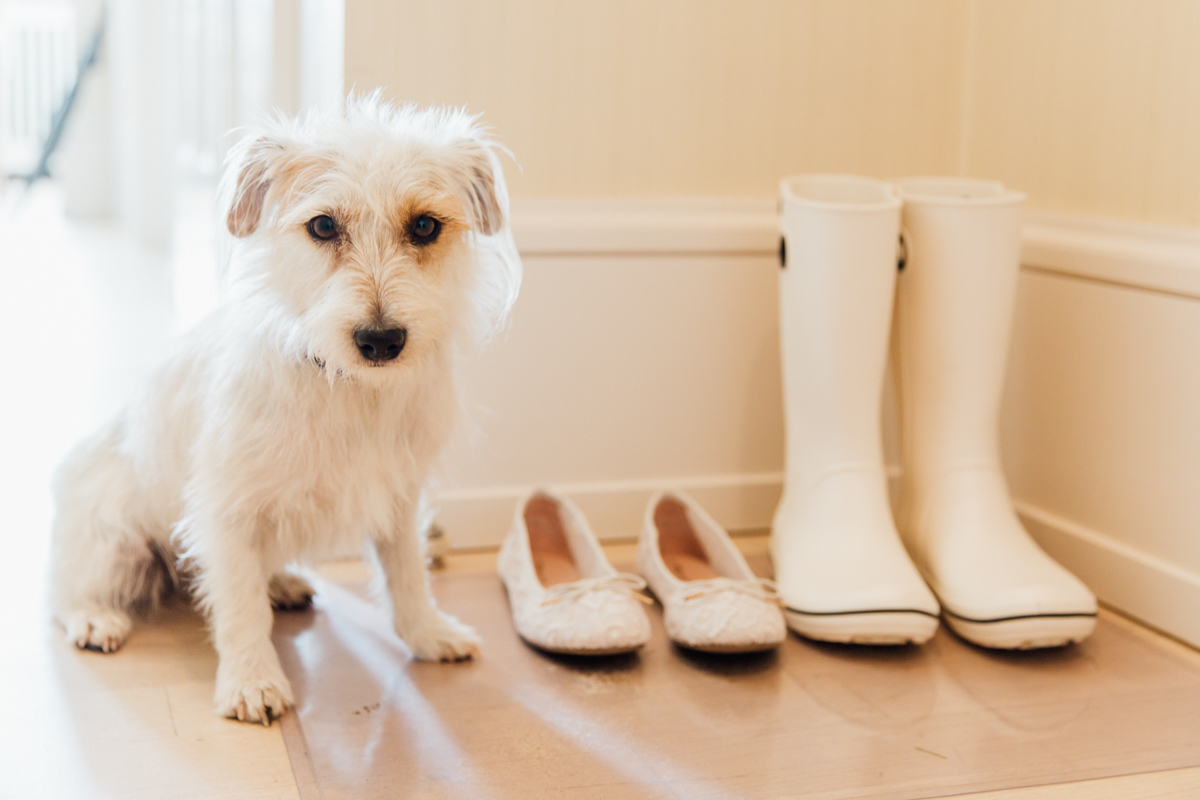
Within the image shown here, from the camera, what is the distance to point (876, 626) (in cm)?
161

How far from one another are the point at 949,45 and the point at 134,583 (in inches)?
72.3

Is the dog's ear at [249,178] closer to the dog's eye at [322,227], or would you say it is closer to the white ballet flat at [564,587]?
the dog's eye at [322,227]

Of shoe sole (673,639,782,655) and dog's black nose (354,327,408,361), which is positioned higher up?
dog's black nose (354,327,408,361)

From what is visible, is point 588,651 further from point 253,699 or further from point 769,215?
point 769,215

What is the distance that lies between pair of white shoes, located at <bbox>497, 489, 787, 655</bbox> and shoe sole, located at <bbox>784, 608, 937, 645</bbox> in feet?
0.23

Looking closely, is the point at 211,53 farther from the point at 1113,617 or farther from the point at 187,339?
the point at 1113,617

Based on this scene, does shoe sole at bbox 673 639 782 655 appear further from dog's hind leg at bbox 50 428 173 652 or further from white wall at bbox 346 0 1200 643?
dog's hind leg at bbox 50 428 173 652

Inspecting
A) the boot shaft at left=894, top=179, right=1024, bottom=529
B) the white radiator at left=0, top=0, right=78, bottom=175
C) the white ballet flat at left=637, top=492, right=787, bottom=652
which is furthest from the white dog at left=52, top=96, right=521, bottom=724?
the white radiator at left=0, top=0, right=78, bottom=175

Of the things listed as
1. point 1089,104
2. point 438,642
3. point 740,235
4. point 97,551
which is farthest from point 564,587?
point 1089,104

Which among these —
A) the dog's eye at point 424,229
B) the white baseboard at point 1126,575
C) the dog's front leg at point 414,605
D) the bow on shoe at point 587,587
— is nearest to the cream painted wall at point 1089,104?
the white baseboard at point 1126,575

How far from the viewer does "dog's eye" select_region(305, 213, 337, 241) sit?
130cm

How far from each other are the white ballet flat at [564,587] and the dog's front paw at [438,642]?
96 mm

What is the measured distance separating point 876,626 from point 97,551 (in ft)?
3.84

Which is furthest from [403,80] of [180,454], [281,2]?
[180,454]
